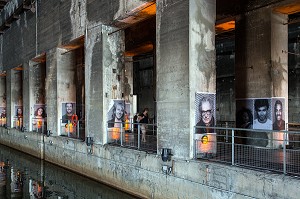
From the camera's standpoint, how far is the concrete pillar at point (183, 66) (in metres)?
9.13

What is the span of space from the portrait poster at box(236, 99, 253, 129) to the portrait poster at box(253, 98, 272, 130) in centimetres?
20

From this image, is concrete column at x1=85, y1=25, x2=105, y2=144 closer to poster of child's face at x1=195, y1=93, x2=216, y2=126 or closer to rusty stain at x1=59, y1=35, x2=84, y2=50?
rusty stain at x1=59, y1=35, x2=84, y2=50

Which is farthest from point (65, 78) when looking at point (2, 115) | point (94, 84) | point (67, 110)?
point (2, 115)

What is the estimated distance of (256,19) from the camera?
506 inches

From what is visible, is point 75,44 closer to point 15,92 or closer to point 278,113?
point 278,113

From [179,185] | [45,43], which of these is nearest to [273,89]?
[179,185]

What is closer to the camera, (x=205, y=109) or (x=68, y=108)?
(x=205, y=109)

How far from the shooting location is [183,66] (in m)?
9.33

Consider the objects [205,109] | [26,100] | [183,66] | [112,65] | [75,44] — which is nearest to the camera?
[183,66]

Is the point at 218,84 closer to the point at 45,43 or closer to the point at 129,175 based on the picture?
the point at 45,43

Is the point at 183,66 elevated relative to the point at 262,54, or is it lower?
lower

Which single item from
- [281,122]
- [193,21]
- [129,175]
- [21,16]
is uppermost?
[21,16]

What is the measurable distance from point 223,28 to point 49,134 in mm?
11255

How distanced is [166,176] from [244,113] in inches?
211
